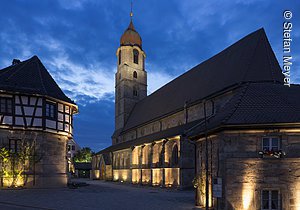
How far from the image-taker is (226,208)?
15.0 metres

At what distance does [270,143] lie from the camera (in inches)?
603

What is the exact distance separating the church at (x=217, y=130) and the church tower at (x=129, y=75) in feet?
0.64

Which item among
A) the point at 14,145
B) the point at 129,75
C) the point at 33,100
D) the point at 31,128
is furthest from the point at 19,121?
the point at 129,75

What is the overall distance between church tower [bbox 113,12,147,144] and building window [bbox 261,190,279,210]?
4608cm

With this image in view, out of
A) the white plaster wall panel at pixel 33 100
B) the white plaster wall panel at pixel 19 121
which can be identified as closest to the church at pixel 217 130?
the white plaster wall panel at pixel 33 100

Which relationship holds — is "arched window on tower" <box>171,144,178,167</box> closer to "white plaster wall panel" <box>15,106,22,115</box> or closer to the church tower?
"white plaster wall panel" <box>15,106,22,115</box>

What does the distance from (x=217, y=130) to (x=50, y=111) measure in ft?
61.3

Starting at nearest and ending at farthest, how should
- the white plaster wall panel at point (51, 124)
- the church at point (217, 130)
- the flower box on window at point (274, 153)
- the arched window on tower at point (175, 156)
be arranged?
the flower box on window at point (274, 153) < the church at point (217, 130) < the white plaster wall panel at point (51, 124) < the arched window on tower at point (175, 156)

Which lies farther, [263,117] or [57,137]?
[57,137]

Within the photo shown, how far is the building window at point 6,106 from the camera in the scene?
87.7 ft

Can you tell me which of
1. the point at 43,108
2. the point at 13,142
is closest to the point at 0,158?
the point at 13,142

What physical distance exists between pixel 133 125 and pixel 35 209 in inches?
1462

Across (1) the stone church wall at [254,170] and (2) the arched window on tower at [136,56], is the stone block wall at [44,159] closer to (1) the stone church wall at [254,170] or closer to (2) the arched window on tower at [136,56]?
(1) the stone church wall at [254,170]

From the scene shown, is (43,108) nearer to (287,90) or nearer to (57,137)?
(57,137)
